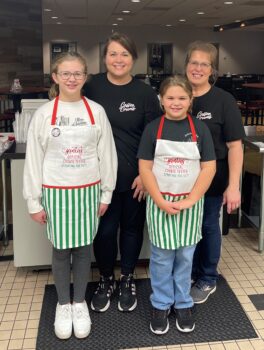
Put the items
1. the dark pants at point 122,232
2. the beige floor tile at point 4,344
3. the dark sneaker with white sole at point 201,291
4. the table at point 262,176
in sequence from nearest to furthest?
the beige floor tile at point 4,344 → the dark pants at point 122,232 → the dark sneaker with white sole at point 201,291 → the table at point 262,176

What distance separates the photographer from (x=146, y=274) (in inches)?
96.3

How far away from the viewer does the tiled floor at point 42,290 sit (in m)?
1.83

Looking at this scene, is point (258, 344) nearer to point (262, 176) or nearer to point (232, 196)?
point (232, 196)

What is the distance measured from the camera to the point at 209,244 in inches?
81.6

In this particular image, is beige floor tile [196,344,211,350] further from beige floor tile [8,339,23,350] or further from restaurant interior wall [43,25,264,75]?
restaurant interior wall [43,25,264,75]

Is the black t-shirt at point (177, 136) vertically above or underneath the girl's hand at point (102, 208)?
above

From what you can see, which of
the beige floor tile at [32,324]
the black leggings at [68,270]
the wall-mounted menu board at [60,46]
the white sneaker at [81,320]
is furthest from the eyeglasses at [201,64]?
the wall-mounted menu board at [60,46]

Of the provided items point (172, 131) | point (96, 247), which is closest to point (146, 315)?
point (96, 247)

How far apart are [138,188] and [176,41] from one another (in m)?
13.0

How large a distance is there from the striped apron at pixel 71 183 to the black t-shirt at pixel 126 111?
140 mm

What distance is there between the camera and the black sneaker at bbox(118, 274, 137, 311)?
205 cm

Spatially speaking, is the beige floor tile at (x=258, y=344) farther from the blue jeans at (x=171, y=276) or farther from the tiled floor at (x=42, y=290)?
the blue jeans at (x=171, y=276)

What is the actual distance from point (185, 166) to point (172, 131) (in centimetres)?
16

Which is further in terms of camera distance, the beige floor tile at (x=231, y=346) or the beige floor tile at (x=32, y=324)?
the beige floor tile at (x=32, y=324)
